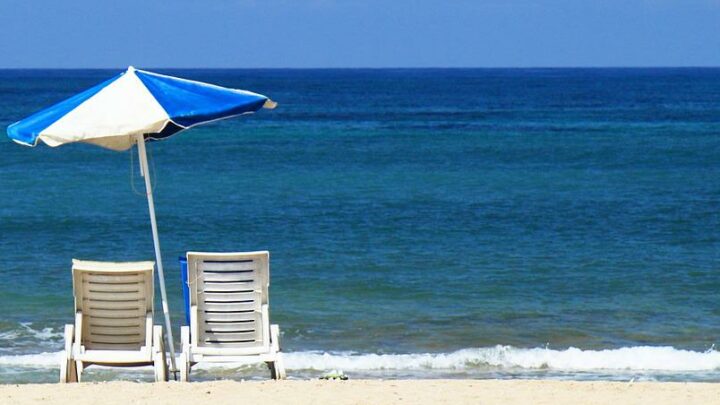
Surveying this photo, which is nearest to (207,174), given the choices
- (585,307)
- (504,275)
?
(504,275)

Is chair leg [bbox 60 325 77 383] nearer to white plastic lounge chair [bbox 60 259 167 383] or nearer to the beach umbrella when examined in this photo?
white plastic lounge chair [bbox 60 259 167 383]

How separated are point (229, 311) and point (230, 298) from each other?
3.6 inches

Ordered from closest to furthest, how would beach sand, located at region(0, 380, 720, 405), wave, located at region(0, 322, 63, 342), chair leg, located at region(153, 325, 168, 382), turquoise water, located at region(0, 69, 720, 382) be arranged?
1. beach sand, located at region(0, 380, 720, 405)
2. chair leg, located at region(153, 325, 168, 382)
3. turquoise water, located at region(0, 69, 720, 382)
4. wave, located at region(0, 322, 63, 342)

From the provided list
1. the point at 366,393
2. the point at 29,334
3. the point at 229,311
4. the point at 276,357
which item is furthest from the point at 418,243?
the point at 366,393

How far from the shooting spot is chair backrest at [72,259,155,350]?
7926 millimetres

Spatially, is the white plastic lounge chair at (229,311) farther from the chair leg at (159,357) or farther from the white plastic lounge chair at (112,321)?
the white plastic lounge chair at (112,321)

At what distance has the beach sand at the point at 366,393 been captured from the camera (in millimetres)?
7176

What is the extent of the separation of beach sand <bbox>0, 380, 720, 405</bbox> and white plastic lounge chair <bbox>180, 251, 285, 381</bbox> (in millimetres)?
356

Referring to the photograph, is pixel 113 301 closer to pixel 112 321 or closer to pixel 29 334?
pixel 112 321

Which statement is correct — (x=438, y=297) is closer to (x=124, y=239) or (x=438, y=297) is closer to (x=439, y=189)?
(x=124, y=239)

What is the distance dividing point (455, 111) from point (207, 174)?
114 feet

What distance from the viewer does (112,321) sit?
8.05 metres

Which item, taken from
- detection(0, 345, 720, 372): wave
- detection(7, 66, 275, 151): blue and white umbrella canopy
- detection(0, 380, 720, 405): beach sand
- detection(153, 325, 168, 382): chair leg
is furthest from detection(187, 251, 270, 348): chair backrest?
detection(0, 345, 720, 372): wave

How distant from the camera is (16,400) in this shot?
7199mm
